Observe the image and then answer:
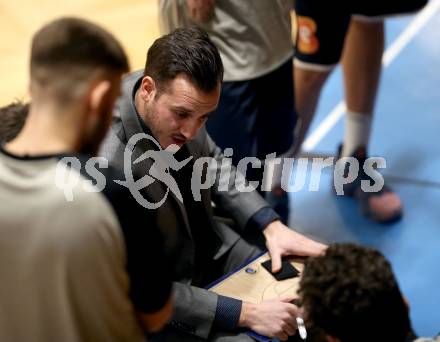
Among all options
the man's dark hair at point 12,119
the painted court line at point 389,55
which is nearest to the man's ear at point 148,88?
the man's dark hair at point 12,119

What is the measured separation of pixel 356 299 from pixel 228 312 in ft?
1.84

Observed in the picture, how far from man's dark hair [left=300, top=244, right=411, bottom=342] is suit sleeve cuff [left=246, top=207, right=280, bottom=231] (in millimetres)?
733

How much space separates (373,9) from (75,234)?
2204 millimetres

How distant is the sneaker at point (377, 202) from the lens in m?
3.18

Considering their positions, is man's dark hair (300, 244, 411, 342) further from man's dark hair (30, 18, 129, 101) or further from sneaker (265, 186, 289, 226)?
sneaker (265, 186, 289, 226)

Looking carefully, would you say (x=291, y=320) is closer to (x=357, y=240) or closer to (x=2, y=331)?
(x=2, y=331)

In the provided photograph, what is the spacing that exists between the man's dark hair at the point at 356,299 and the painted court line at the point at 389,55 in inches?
86.2

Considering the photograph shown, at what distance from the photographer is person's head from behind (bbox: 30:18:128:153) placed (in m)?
1.20

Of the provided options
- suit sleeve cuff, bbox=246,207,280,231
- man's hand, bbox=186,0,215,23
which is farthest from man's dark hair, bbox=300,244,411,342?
man's hand, bbox=186,0,215,23

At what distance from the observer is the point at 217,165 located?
2.25 meters

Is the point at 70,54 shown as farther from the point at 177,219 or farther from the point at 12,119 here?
the point at 177,219

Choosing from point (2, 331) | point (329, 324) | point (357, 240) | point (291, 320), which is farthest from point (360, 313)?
point (357, 240)

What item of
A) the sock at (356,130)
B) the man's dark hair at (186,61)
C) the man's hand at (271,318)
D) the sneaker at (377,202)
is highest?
the man's dark hair at (186,61)

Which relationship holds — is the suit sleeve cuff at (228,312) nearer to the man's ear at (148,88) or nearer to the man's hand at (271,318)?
the man's hand at (271,318)
